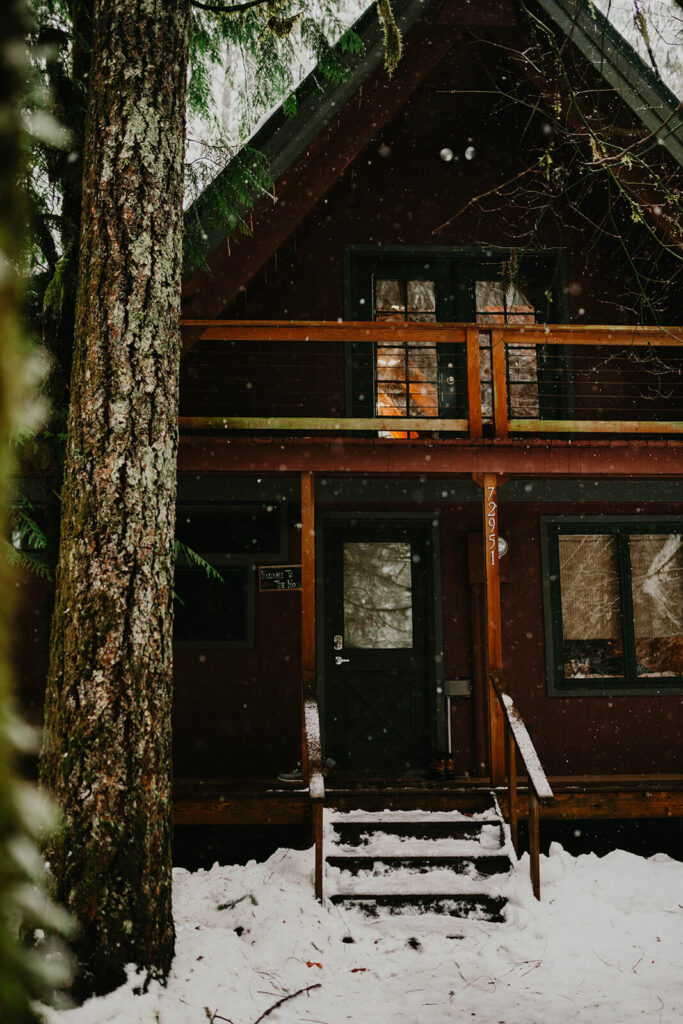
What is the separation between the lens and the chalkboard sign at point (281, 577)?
813 centimetres

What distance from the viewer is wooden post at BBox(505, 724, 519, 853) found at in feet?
19.8

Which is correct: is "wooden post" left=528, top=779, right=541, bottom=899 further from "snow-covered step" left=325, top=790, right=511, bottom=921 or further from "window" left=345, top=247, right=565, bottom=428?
"window" left=345, top=247, right=565, bottom=428

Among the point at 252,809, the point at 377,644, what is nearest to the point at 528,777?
the point at 252,809

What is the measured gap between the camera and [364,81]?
771cm

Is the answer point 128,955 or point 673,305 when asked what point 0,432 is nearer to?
point 128,955

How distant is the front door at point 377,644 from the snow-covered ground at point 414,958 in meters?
2.41

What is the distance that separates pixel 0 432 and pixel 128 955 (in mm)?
3927

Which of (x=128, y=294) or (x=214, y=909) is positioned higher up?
(x=128, y=294)

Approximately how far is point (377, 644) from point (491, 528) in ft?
8.37

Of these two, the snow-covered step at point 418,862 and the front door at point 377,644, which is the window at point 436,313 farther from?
the snow-covered step at point 418,862

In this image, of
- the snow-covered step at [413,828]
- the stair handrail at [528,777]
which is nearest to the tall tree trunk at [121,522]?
the snow-covered step at [413,828]

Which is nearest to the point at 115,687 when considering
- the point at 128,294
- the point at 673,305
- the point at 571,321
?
the point at 128,294

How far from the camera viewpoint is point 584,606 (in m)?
9.02

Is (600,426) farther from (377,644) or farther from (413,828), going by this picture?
(413,828)
